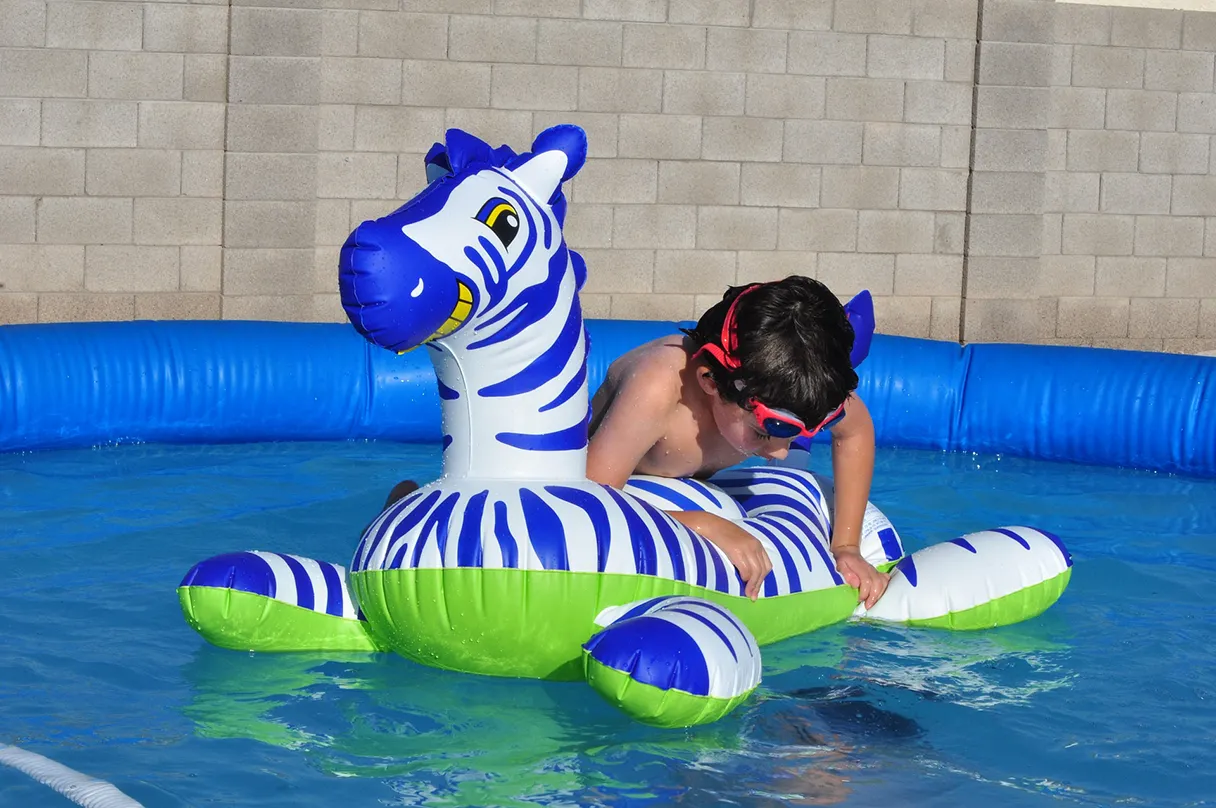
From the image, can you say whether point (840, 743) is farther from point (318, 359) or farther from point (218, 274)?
point (218, 274)

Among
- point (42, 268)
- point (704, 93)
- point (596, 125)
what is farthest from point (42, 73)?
point (704, 93)

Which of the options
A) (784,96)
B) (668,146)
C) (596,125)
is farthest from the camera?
(784,96)

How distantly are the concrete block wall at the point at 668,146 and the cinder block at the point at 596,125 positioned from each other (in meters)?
0.02

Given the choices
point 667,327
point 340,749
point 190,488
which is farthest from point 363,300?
point 667,327

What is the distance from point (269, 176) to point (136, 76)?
2.28ft

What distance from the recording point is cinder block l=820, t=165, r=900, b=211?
25.7ft

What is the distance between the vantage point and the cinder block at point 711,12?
7.53 meters

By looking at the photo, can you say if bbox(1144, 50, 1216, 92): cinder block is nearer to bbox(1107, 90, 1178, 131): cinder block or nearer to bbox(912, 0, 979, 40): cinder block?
bbox(1107, 90, 1178, 131): cinder block

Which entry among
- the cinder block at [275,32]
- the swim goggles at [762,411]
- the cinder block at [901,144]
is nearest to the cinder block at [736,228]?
the cinder block at [901,144]

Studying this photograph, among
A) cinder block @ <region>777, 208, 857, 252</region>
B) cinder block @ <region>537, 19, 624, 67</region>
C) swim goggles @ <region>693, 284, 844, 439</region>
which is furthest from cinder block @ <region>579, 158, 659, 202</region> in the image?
swim goggles @ <region>693, 284, 844, 439</region>

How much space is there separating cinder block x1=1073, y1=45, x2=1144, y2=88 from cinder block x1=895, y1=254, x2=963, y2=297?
1.12 metres

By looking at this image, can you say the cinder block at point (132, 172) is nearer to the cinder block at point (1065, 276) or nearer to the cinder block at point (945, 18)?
the cinder block at point (945, 18)

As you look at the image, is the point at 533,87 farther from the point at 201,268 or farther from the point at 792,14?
the point at 201,268

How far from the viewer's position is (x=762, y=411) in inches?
125
